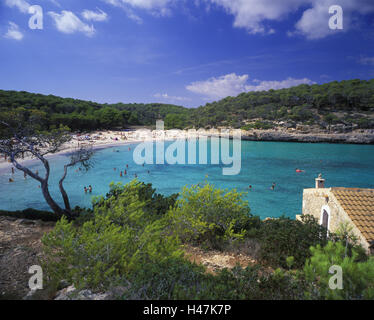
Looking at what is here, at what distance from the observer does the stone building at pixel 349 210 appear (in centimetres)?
561

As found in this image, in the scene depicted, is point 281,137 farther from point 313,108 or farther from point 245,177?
point 245,177

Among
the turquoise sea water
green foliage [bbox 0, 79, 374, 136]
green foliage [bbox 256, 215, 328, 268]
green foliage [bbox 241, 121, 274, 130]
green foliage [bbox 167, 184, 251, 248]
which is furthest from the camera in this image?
green foliage [bbox 241, 121, 274, 130]

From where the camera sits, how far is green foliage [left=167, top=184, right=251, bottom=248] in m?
6.82

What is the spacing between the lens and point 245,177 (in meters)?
25.6

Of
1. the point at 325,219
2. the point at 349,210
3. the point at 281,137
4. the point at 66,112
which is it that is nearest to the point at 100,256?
the point at 349,210

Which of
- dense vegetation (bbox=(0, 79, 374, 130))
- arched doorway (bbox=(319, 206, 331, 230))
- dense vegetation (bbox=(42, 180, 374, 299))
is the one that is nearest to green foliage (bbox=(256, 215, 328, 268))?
dense vegetation (bbox=(42, 180, 374, 299))

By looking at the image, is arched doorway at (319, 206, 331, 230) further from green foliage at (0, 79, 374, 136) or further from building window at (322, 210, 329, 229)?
green foliage at (0, 79, 374, 136)

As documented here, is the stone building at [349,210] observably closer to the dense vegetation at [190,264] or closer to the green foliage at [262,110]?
the dense vegetation at [190,264]

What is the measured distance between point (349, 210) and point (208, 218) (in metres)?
4.10

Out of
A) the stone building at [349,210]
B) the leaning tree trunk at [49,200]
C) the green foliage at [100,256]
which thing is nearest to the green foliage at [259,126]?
the stone building at [349,210]

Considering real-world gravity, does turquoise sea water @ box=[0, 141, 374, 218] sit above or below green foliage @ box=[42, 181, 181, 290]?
below

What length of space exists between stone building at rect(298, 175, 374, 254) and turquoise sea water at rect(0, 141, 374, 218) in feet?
26.9

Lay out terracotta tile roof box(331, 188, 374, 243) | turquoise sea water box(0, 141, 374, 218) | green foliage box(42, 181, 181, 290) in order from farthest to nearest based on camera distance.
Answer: turquoise sea water box(0, 141, 374, 218), terracotta tile roof box(331, 188, 374, 243), green foliage box(42, 181, 181, 290)
